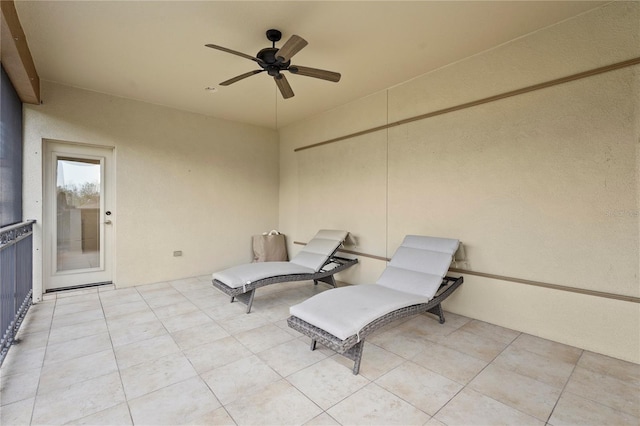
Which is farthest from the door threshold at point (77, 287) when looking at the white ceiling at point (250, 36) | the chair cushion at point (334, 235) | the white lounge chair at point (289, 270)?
the chair cushion at point (334, 235)

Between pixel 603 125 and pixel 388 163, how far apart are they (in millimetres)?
2225

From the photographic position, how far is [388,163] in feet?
13.7

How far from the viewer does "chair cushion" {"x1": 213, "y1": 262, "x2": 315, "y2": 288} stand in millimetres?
3463

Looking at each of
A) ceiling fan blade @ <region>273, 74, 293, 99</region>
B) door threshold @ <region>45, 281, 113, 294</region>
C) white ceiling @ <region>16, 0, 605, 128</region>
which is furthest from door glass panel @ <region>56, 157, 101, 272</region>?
ceiling fan blade @ <region>273, 74, 293, 99</region>

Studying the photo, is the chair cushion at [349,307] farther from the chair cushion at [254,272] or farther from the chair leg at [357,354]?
the chair cushion at [254,272]

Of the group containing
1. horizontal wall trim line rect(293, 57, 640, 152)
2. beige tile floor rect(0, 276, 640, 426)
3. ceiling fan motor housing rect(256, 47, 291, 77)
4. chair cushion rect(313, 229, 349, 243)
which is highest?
ceiling fan motor housing rect(256, 47, 291, 77)

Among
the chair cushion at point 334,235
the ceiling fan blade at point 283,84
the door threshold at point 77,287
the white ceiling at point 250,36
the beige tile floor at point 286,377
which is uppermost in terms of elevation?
the white ceiling at point 250,36

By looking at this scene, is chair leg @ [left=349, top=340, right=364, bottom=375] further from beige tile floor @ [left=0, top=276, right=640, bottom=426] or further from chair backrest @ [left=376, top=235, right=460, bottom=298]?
chair backrest @ [left=376, top=235, right=460, bottom=298]

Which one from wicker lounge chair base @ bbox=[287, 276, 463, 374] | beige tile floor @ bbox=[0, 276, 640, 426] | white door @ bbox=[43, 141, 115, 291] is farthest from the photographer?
white door @ bbox=[43, 141, 115, 291]

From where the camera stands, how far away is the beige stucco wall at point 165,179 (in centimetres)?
396

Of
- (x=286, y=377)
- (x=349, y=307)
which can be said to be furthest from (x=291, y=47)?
(x=286, y=377)

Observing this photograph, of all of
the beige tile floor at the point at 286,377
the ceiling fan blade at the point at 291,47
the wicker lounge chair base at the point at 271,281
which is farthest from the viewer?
the wicker lounge chair base at the point at 271,281

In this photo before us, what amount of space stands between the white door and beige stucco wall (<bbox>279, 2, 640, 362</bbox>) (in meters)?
4.19

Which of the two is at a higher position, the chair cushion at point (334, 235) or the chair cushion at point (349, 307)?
the chair cushion at point (334, 235)
